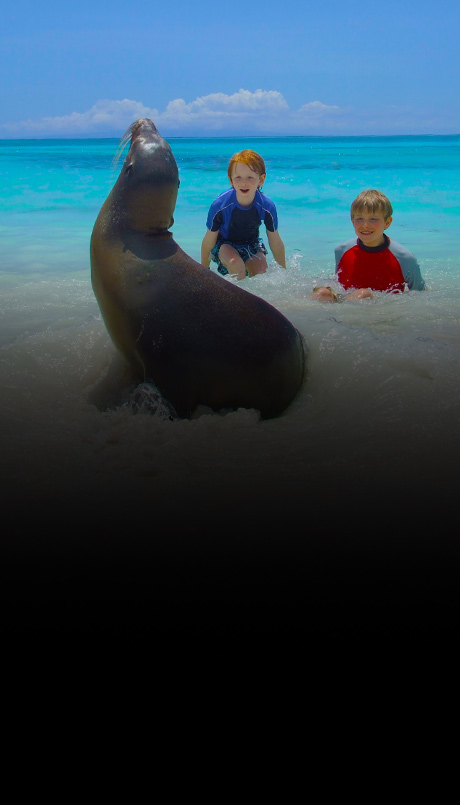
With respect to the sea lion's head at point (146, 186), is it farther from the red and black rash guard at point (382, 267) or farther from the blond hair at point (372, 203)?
the red and black rash guard at point (382, 267)

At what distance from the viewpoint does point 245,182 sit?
5.56 meters

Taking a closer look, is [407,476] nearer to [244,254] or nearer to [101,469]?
[101,469]

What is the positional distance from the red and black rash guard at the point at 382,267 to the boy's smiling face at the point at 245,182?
42.9 inches

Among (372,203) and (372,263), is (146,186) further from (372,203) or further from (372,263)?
(372,263)

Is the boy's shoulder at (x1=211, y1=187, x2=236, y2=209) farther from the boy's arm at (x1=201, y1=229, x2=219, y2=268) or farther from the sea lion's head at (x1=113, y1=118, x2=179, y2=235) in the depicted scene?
the sea lion's head at (x1=113, y1=118, x2=179, y2=235)

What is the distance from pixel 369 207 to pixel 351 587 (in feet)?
12.1

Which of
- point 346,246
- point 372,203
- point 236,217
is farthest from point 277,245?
point 372,203

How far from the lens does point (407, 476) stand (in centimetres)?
212

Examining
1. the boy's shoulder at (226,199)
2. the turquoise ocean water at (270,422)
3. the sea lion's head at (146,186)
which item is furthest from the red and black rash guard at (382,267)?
the sea lion's head at (146,186)

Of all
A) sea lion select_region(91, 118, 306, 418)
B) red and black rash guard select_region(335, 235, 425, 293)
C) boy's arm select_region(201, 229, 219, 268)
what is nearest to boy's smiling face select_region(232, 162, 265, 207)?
boy's arm select_region(201, 229, 219, 268)

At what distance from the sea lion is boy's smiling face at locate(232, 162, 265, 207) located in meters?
2.93

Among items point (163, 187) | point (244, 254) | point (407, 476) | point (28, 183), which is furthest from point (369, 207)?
point (28, 183)

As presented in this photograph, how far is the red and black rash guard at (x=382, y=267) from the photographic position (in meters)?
5.01

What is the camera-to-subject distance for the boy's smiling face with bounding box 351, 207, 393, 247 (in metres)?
4.80
